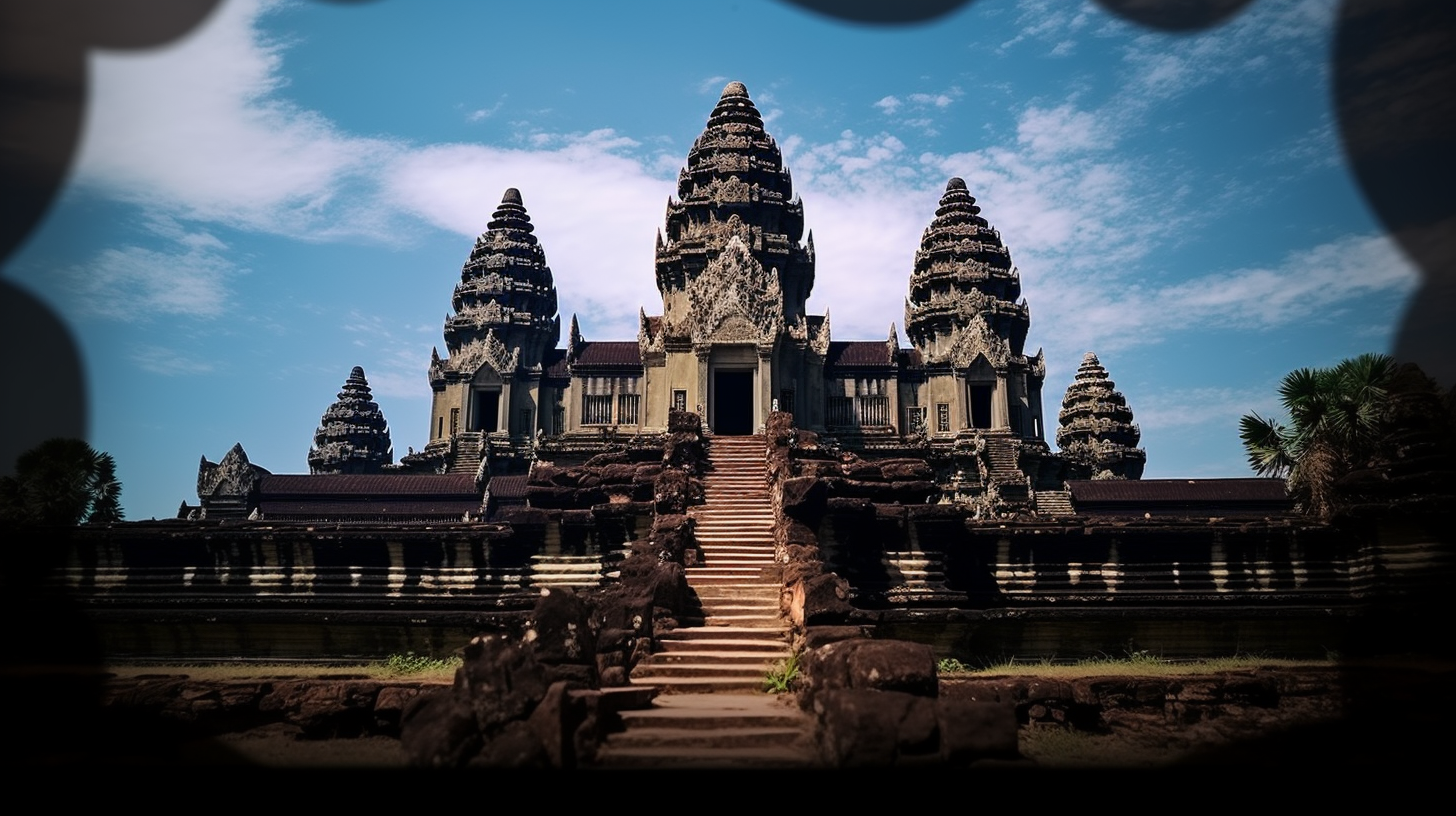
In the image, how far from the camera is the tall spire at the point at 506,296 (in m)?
47.1

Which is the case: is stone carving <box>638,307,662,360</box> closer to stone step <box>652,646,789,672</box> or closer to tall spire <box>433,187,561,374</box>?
tall spire <box>433,187,561,374</box>

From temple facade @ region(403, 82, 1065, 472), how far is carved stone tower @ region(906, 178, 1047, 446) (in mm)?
73

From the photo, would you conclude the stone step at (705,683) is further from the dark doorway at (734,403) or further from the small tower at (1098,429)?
the small tower at (1098,429)

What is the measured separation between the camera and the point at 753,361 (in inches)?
1380

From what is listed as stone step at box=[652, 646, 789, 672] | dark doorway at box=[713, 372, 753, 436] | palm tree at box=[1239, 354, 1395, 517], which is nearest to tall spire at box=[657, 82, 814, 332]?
dark doorway at box=[713, 372, 753, 436]

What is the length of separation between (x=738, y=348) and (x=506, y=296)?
57.5 feet

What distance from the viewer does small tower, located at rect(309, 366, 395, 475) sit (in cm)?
5500

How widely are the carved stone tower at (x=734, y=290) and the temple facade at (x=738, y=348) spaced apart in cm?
7

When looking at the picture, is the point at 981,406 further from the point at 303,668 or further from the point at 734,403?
the point at 303,668

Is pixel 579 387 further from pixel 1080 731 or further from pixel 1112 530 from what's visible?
Answer: pixel 1080 731

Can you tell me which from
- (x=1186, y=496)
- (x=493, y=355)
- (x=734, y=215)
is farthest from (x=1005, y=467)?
(x=493, y=355)

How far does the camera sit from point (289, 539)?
1900 centimetres

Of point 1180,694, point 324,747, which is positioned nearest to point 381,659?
point 324,747

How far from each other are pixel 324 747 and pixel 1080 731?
822cm
